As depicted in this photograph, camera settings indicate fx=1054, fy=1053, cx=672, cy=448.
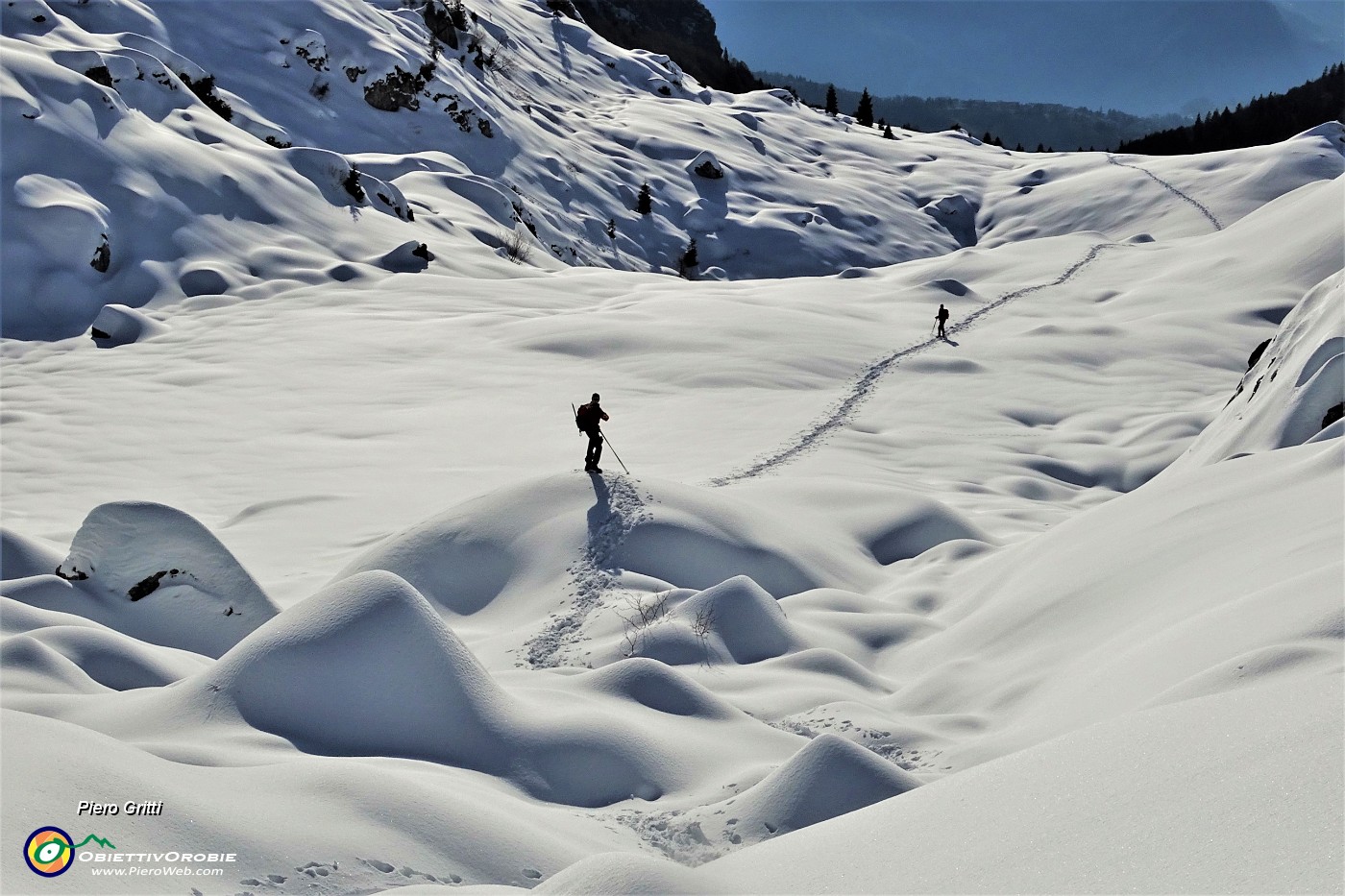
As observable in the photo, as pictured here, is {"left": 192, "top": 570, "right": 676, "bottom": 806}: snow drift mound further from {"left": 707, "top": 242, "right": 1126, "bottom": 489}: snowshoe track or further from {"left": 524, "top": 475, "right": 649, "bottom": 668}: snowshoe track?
{"left": 707, "top": 242, "right": 1126, "bottom": 489}: snowshoe track

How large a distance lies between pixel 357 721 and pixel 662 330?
70.5 feet

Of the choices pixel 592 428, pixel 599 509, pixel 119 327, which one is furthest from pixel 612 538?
pixel 119 327

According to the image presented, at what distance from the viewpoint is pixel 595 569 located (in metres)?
11.2

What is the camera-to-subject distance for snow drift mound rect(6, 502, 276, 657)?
29.9 feet

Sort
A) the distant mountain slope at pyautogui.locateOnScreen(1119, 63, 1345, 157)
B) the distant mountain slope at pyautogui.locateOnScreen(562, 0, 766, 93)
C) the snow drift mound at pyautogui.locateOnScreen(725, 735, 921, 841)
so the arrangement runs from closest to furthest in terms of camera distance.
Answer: the snow drift mound at pyautogui.locateOnScreen(725, 735, 921, 841) → the distant mountain slope at pyautogui.locateOnScreen(1119, 63, 1345, 157) → the distant mountain slope at pyautogui.locateOnScreen(562, 0, 766, 93)

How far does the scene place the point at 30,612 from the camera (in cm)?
753

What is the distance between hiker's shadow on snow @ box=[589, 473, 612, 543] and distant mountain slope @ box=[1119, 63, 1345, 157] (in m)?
122

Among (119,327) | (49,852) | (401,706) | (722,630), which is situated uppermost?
(119,327)

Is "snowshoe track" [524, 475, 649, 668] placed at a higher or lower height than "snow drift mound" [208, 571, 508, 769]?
higher

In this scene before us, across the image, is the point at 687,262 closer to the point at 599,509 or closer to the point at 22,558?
the point at 599,509

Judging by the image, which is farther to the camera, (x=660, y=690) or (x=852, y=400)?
(x=852, y=400)

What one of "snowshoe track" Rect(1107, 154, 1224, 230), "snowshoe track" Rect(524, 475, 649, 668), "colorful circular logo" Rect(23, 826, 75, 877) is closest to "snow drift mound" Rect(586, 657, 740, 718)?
"snowshoe track" Rect(524, 475, 649, 668)

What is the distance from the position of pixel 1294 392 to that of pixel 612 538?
7900 millimetres

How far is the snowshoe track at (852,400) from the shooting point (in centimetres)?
1819
